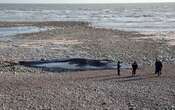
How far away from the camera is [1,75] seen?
30.0 meters

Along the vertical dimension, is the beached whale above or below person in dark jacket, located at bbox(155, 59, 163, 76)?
below

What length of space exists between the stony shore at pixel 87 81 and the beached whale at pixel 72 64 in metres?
1.56

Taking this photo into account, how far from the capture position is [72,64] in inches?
1412

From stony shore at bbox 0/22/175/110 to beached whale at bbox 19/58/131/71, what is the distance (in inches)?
61.3

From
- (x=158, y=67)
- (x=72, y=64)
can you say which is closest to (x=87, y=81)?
(x=158, y=67)

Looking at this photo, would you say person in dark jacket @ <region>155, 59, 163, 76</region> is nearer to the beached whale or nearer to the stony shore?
the stony shore

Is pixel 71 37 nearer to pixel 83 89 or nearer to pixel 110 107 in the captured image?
pixel 83 89

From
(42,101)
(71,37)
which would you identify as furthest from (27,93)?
(71,37)

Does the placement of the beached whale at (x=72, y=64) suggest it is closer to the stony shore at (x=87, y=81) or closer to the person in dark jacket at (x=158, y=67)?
the stony shore at (x=87, y=81)

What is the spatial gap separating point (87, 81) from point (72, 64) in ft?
26.0

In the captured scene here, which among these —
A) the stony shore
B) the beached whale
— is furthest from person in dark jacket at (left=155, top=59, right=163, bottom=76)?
the beached whale

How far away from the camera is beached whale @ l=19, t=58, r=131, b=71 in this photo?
3437 cm

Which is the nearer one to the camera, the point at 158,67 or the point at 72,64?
the point at 158,67

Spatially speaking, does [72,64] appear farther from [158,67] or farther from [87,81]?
[158,67]
